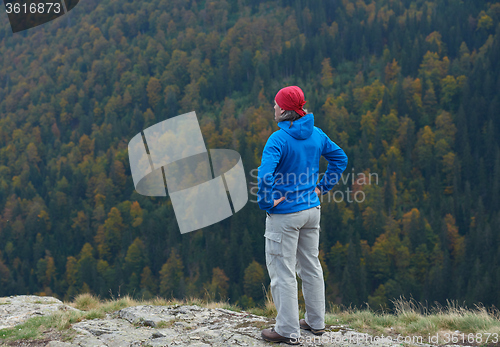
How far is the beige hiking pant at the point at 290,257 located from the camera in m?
3.40

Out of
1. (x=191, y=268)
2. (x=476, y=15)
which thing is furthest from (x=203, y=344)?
(x=476, y=15)

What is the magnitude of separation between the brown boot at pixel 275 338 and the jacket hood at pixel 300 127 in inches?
58.5

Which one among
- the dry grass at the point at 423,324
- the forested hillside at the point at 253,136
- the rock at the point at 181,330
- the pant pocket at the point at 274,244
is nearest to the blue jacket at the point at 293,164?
the pant pocket at the point at 274,244

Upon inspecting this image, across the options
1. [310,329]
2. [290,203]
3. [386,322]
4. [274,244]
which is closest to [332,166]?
[290,203]

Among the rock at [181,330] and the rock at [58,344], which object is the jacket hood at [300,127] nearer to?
the rock at [181,330]

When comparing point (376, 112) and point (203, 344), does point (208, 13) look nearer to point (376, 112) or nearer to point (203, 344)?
point (376, 112)

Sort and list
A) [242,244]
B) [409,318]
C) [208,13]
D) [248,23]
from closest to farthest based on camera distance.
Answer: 1. [409,318]
2. [242,244]
3. [248,23]
4. [208,13]

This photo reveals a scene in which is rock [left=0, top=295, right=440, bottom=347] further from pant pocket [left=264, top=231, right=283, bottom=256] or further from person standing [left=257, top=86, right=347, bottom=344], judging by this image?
pant pocket [left=264, top=231, right=283, bottom=256]

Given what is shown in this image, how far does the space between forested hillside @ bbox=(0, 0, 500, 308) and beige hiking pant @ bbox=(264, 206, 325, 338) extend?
48950 millimetres

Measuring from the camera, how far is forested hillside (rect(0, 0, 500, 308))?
71.9m

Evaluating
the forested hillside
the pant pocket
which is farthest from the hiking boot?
the forested hillside

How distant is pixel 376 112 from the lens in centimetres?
9525

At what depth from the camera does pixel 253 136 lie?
8625 cm

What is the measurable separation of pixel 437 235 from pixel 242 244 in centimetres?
3081
